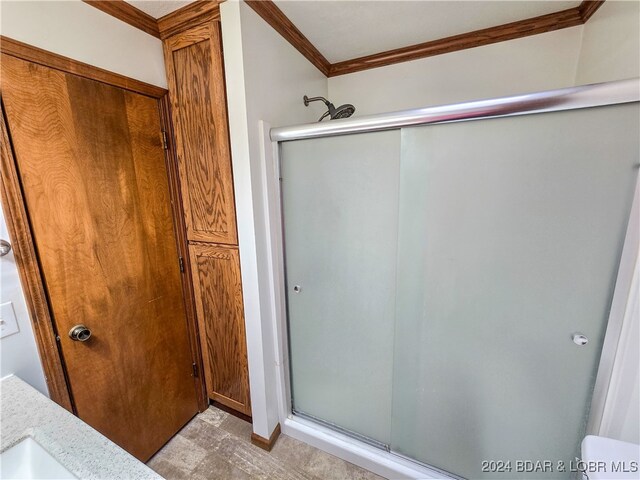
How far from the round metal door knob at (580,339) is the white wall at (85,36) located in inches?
81.4

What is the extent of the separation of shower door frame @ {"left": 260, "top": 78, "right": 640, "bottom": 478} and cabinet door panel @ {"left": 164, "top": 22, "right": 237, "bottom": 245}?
20 cm

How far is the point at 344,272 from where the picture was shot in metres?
1.25

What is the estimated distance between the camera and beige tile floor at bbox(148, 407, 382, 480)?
1.31 metres

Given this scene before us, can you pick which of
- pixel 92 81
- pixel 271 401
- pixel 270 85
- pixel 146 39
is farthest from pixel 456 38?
pixel 271 401

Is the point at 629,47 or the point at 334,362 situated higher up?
the point at 629,47

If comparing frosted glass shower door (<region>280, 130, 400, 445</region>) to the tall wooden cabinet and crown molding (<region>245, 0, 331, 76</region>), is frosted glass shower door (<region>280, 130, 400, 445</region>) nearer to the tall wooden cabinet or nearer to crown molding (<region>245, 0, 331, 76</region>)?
the tall wooden cabinet

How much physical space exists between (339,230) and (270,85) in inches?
31.1

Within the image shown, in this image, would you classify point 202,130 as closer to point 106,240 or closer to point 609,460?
point 106,240

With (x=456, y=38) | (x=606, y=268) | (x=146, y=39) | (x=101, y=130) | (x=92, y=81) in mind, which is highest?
(x=456, y=38)

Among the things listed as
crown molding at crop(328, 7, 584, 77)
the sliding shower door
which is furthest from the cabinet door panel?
crown molding at crop(328, 7, 584, 77)

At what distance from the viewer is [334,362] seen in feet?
4.53

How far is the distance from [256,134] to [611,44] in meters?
Answer: 1.58

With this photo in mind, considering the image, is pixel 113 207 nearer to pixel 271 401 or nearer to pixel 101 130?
pixel 101 130

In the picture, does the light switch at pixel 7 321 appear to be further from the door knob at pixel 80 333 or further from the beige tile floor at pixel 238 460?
the beige tile floor at pixel 238 460
